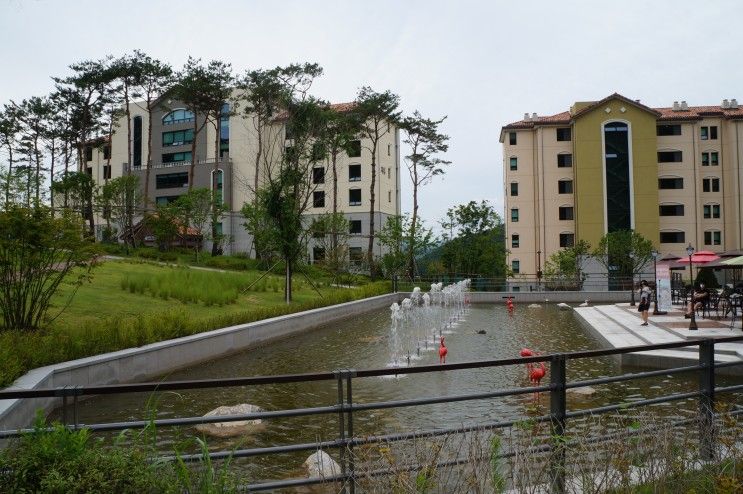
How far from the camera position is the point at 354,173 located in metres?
52.1

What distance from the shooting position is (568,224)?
49.0 meters

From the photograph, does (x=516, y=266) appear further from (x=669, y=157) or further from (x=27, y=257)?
(x=27, y=257)

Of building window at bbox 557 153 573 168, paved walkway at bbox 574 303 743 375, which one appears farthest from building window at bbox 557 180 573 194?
paved walkway at bbox 574 303 743 375

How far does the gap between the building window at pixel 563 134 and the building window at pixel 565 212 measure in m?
5.87

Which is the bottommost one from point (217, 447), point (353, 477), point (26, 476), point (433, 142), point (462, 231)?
point (217, 447)

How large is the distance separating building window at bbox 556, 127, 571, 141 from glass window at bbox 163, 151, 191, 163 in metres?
33.3

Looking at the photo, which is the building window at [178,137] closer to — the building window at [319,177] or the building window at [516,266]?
the building window at [319,177]

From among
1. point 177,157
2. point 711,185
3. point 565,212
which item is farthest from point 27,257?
point 711,185

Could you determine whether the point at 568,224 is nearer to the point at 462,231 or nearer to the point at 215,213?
the point at 462,231

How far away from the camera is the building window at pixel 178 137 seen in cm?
5475

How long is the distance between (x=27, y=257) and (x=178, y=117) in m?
46.8

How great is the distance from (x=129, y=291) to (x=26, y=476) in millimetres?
16541

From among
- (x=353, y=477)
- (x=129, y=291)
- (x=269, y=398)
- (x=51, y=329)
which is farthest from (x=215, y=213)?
(x=353, y=477)

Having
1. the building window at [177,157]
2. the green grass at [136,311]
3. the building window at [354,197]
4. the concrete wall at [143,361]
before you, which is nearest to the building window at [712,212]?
the building window at [354,197]
